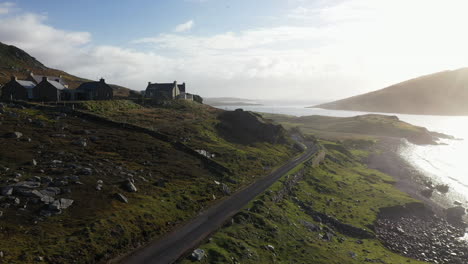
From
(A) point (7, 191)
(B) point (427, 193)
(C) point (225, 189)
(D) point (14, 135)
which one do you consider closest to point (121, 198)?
(A) point (7, 191)

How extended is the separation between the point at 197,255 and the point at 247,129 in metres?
82.4

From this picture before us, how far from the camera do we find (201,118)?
10962 centimetres

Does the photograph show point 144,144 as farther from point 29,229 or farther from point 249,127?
point 249,127

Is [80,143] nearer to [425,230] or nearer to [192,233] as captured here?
[192,233]

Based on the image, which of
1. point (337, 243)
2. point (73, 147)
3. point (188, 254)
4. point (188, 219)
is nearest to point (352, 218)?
point (337, 243)

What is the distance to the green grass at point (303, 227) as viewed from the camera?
108ft

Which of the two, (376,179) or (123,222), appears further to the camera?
(376,179)

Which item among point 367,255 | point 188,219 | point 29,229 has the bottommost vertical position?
point 367,255

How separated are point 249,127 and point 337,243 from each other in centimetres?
6877

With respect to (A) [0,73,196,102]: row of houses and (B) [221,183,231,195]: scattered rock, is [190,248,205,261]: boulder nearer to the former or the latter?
(B) [221,183,231,195]: scattered rock

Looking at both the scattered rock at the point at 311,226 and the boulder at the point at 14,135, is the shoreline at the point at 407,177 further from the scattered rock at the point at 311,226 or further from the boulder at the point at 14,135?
the boulder at the point at 14,135

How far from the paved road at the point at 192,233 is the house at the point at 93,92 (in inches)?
3050

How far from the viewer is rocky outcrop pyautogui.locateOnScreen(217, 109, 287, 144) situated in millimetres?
100775

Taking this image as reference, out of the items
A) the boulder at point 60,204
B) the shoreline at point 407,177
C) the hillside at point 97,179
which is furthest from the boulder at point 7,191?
the shoreline at point 407,177
